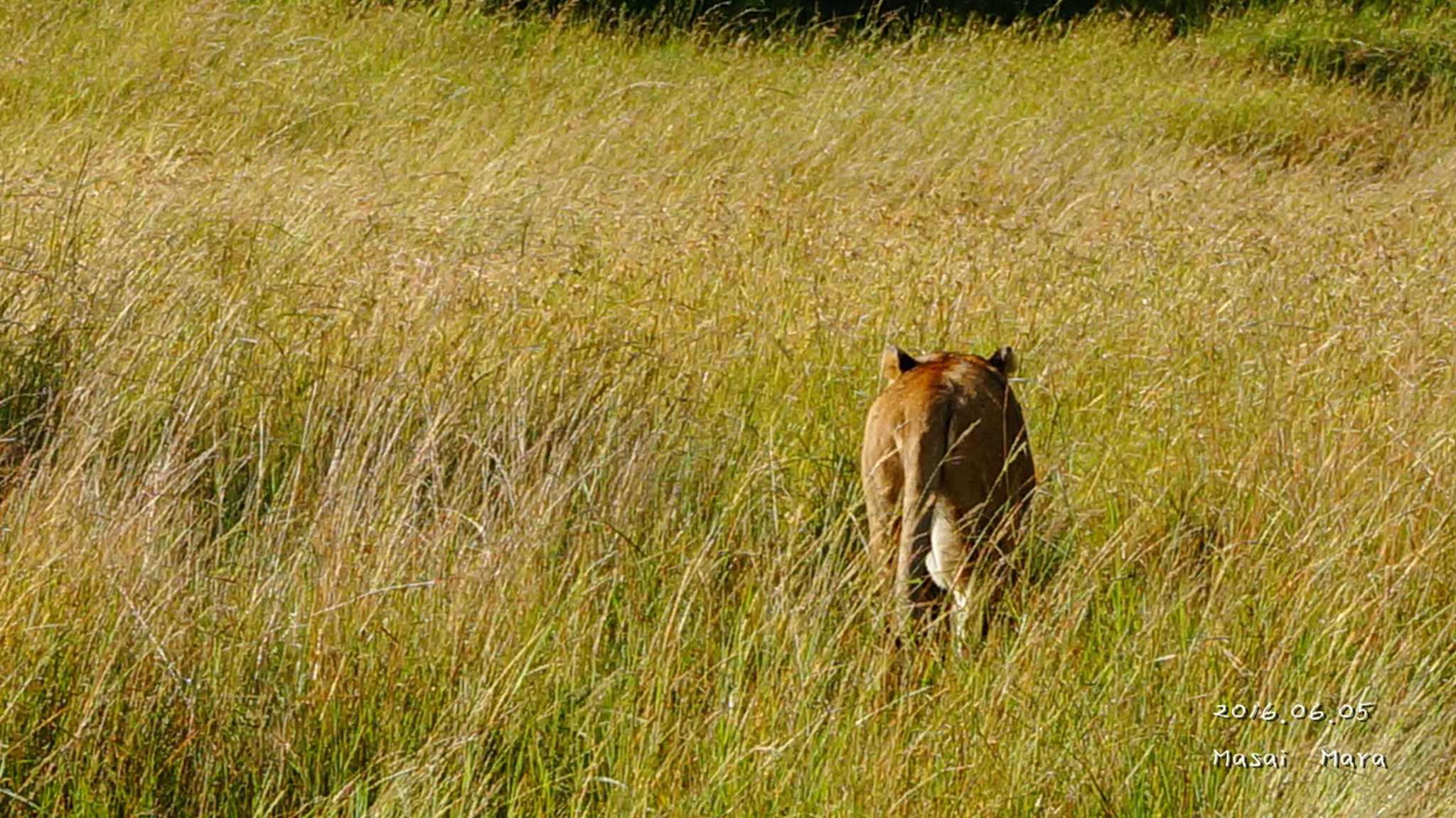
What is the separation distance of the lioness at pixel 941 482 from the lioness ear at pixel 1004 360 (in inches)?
7.2

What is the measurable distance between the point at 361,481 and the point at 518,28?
26.7ft

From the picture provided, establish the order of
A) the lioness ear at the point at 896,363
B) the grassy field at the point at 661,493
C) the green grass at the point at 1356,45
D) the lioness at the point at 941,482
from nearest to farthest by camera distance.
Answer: the grassy field at the point at 661,493 → the lioness at the point at 941,482 → the lioness ear at the point at 896,363 → the green grass at the point at 1356,45

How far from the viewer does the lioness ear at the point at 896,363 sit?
12.7ft

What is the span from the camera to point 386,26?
35.7ft

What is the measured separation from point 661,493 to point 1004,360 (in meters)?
0.86

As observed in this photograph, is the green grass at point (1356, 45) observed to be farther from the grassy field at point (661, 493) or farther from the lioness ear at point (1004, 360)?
the lioness ear at point (1004, 360)

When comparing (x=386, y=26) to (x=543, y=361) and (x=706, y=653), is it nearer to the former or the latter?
(x=543, y=361)

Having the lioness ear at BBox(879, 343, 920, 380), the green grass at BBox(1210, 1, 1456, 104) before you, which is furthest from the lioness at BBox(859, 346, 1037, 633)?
the green grass at BBox(1210, 1, 1456, 104)

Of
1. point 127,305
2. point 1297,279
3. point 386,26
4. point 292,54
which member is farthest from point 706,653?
point 386,26

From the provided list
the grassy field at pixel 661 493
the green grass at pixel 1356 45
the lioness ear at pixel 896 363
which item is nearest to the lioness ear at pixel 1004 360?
the lioness ear at pixel 896 363

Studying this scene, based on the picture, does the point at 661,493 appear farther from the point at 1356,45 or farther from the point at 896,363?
the point at 1356,45

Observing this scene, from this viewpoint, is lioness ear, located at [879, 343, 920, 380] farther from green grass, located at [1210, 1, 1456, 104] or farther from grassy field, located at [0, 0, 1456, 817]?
green grass, located at [1210, 1, 1456, 104]

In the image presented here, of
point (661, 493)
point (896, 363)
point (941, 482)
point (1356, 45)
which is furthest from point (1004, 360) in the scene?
point (1356, 45)

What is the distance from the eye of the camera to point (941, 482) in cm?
349
